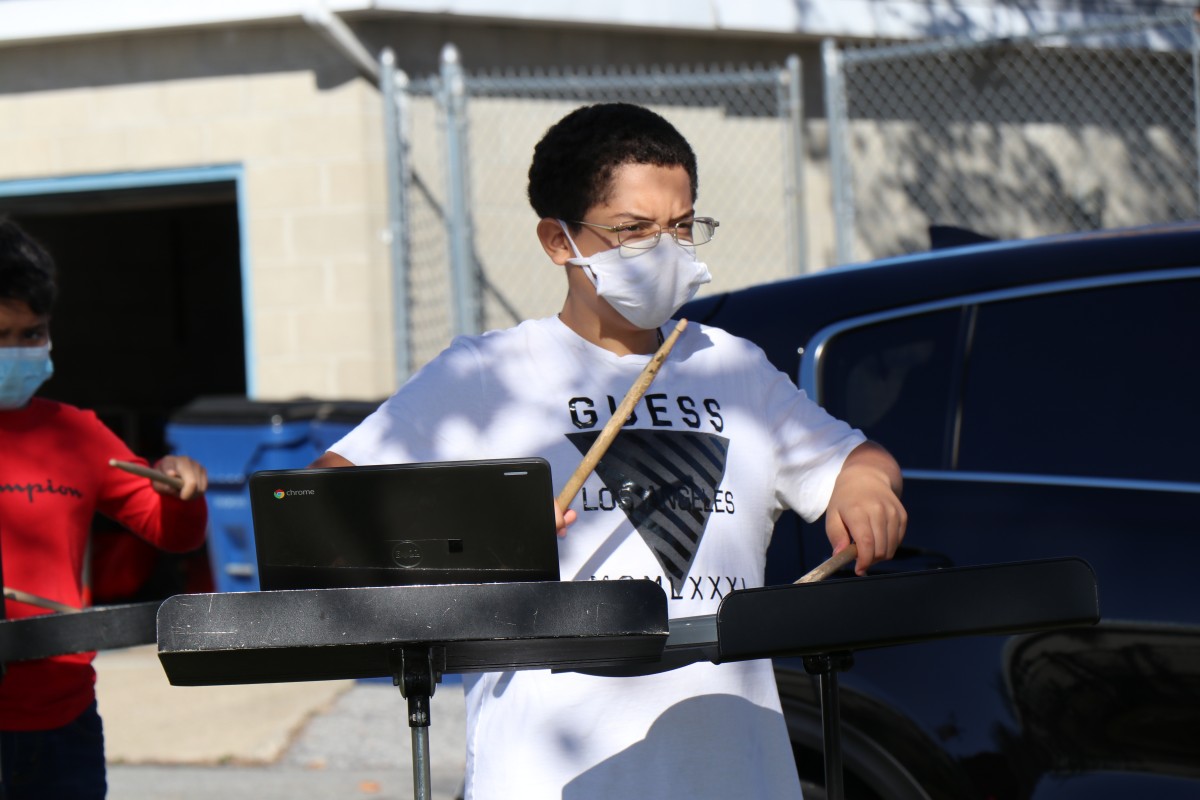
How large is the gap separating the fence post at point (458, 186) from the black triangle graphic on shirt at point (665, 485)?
210 inches

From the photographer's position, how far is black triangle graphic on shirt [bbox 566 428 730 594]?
2305mm

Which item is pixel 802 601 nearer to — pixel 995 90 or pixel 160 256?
pixel 995 90

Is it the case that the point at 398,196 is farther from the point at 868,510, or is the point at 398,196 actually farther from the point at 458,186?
the point at 868,510

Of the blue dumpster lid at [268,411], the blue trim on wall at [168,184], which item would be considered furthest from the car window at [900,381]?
the blue trim on wall at [168,184]

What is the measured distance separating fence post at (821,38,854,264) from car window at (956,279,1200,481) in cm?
455

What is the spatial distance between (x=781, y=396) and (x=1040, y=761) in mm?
943

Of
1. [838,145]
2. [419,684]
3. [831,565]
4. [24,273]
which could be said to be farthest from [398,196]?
[419,684]

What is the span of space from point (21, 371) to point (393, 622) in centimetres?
168

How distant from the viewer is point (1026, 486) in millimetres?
3074

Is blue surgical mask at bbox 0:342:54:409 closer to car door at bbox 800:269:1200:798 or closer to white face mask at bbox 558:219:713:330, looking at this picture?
white face mask at bbox 558:219:713:330

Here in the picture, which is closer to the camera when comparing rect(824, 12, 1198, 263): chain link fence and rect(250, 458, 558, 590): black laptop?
rect(250, 458, 558, 590): black laptop

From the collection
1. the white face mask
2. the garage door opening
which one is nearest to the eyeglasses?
the white face mask

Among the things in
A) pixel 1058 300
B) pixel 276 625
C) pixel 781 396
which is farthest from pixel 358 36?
pixel 276 625

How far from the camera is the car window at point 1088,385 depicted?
3.03 meters
